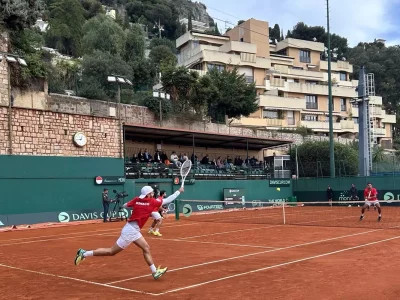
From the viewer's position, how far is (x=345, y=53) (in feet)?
380

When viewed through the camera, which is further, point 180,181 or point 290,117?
point 290,117

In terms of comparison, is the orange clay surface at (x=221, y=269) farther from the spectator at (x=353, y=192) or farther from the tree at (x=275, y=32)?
the tree at (x=275, y=32)

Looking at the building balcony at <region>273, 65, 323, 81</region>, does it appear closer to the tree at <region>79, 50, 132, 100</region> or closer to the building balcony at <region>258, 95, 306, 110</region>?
the building balcony at <region>258, 95, 306, 110</region>

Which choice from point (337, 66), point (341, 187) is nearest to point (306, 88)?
point (337, 66)

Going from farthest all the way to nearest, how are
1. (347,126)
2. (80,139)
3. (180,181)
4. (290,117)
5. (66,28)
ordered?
(66,28), (347,126), (290,117), (180,181), (80,139)

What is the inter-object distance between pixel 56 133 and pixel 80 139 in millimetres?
1561

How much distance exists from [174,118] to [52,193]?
1906 cm

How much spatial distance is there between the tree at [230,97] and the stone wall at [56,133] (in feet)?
72.3

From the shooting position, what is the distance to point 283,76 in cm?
7488

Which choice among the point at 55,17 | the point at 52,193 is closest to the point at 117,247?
the point at 52,193

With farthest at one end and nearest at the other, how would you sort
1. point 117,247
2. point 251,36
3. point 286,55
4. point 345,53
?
1. point 345,53
2. point 286,55
3. point 251,36
4. point 117,247

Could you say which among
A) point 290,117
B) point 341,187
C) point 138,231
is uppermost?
point 290,117

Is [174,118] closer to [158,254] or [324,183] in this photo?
[324,183]

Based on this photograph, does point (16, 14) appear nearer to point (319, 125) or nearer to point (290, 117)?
point (290, 117)
